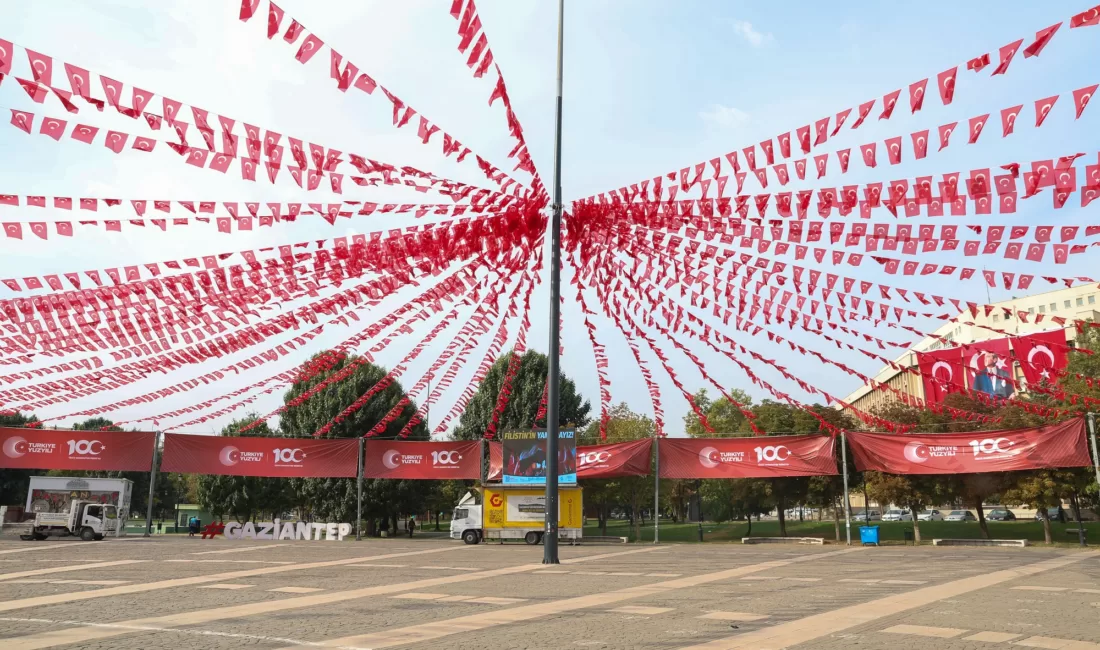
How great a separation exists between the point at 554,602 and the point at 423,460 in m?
24.6

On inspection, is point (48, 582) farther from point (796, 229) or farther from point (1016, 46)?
point (1016, 46)

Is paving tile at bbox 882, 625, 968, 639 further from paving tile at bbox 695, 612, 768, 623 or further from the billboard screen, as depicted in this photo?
the billboard screen

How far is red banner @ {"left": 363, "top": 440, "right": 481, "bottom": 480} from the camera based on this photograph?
3728 centimetres

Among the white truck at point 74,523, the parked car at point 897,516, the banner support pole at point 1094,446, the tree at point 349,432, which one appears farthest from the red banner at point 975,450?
the parked car at point 897,516

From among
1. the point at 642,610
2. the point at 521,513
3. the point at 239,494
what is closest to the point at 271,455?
the point at 521,513

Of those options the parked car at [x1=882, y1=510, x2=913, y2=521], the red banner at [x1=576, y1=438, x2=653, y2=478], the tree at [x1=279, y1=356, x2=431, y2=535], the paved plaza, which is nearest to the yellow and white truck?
the red banner at [x1=576, y1=438, x2=653, y2=478]

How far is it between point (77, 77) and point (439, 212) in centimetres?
757

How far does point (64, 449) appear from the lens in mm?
36281

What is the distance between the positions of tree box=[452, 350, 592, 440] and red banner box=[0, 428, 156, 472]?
19591 millimetres

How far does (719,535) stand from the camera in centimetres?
5378

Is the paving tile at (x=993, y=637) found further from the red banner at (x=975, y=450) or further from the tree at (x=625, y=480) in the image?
the tree at (x=625, y=480)

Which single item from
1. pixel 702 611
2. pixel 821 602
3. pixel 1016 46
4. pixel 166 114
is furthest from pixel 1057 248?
pixel 166 114

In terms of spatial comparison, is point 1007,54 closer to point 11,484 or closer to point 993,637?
point 993,637

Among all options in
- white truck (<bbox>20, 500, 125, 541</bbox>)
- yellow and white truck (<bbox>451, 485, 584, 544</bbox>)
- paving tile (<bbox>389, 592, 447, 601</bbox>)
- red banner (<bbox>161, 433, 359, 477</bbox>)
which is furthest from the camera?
red banner (<bbox>161, 433, 359, 477</bbox>)
